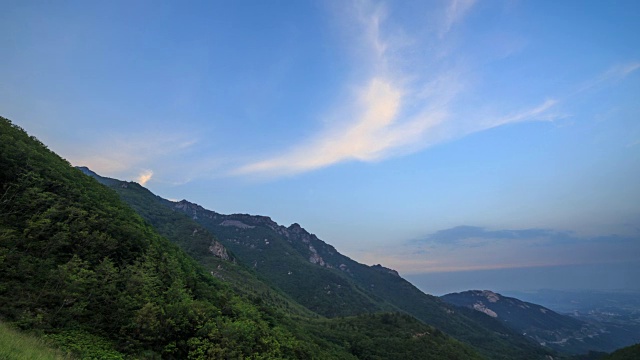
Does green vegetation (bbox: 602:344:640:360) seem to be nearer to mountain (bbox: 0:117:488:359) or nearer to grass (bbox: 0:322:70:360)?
mountain (bbox: 0:117:488:359)

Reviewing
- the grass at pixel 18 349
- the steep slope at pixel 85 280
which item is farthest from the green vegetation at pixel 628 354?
the grass at pixel 18 349

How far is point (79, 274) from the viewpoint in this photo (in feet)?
73.7

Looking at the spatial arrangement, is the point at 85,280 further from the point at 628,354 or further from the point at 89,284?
the point at 628,354

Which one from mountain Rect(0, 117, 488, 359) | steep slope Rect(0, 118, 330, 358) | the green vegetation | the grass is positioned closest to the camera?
the grass

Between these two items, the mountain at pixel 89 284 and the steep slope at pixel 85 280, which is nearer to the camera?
the mountain at pixel 89 284

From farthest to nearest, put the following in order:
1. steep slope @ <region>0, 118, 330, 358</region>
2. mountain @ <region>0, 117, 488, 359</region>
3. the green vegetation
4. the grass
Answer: the green vegetation, steep slope @ <region>0, 118, 330, 358</region>, mountain @ <region>0, 117, 488, 359</region>, the grass

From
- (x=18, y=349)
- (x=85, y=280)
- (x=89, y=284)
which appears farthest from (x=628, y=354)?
(x=18, y=349)

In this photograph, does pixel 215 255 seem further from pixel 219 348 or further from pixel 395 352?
pixel 219 348

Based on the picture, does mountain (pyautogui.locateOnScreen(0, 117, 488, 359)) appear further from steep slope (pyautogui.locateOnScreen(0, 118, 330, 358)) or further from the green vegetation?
the green vegetation

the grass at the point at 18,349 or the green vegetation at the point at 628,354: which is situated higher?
the green vegetation at the point at 628,354

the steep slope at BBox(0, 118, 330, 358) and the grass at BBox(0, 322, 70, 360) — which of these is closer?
the grass at BBox(0, 322, 70, 360)

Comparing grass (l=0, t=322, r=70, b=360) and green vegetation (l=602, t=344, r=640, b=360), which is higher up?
green vegetation (l=602, t=344, r=640, b=360)

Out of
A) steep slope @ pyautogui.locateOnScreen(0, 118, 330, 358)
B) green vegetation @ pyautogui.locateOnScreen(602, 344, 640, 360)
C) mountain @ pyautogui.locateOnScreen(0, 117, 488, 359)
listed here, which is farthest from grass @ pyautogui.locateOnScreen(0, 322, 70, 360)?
green vegetation @ pyautogui.locateOnScreen(602, 344, 640, 360)

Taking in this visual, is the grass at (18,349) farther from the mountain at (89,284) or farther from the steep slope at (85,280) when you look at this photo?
the steep slope at (85,280)
